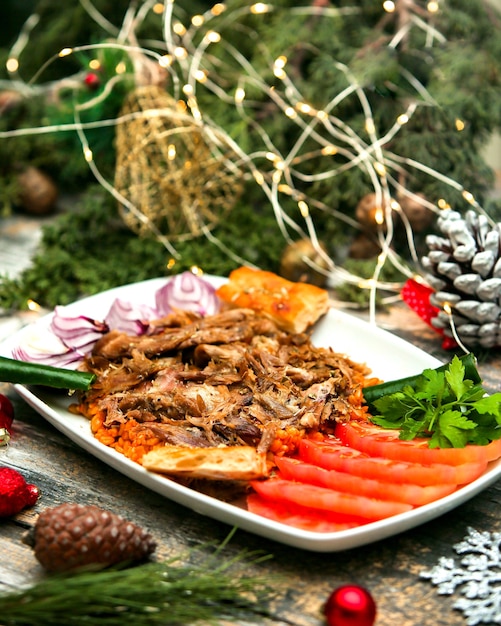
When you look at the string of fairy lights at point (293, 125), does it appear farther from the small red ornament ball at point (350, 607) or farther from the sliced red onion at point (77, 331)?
the small red ornament ball at point (350, 607)

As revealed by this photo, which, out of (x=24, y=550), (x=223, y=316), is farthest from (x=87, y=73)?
(x=24, y=550)

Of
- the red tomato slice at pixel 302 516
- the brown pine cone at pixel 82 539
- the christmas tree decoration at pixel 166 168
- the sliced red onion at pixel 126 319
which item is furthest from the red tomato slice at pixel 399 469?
the christmas tree decoration at pixel 166 168

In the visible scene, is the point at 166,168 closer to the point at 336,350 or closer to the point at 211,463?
the point at 336,350

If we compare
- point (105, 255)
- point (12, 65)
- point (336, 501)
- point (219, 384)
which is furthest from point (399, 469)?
point (12, 65)

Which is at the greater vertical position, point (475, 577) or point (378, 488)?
point (378, 488)

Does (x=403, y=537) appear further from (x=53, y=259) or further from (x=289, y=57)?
(x=289, y=57)

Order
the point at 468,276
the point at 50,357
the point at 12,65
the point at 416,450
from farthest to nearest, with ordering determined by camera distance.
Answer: the point at 12,65 < the point at 468,276 < the point at 50,357 < the point at 416,450

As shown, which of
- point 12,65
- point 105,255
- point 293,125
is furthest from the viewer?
point 12,65
